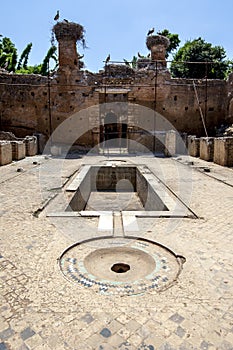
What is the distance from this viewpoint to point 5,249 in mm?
4363

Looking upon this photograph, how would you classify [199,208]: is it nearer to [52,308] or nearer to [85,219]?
[85,219]

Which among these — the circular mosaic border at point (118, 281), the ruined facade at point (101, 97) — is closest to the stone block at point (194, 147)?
the ruined facade at point (101, 97)

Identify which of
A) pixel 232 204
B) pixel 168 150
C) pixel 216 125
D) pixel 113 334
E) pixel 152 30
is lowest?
pixel 113 334

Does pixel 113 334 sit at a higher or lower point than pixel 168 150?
lower

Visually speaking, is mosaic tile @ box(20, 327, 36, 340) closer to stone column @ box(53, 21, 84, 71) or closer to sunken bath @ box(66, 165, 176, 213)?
sunken bath @ box(66, 165, 176, 213)

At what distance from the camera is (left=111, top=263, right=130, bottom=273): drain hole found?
401 cm

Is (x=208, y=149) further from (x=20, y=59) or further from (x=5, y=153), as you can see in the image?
(x=20, y=59)

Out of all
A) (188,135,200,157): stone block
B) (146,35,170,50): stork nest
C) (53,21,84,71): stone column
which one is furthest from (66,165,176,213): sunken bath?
(146,35,170,50): stork nest

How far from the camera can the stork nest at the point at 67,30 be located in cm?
2117

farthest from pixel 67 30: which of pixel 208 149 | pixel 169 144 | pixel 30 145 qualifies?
pixel 208 149

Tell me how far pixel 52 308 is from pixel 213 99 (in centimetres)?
2495

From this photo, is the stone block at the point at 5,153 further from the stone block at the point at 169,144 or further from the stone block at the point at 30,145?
the stone block at the point at 169,144

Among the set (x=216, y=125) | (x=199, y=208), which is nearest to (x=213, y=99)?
(x=216, y=125)

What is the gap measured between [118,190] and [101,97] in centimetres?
1321
